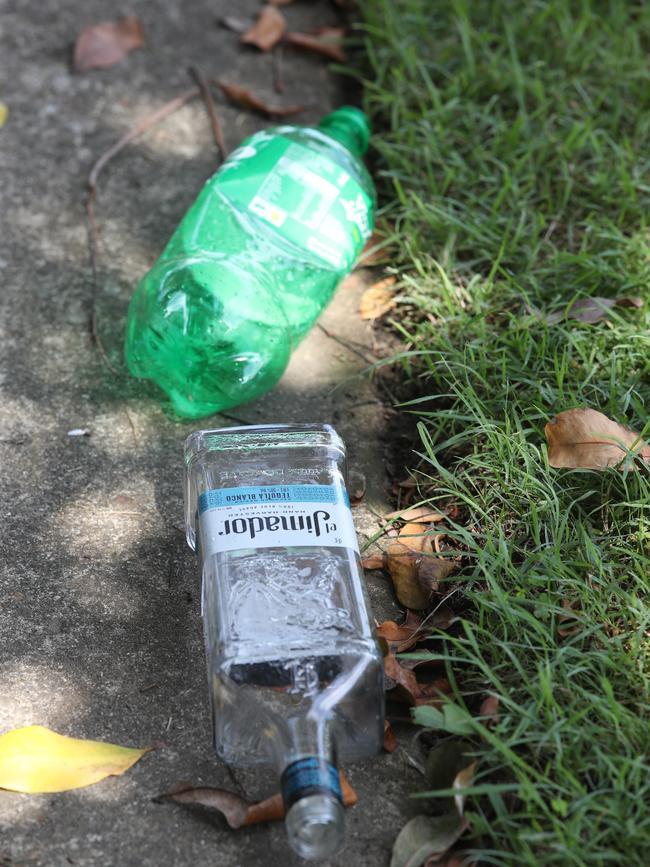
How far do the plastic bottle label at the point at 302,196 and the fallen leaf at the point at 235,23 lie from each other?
1.02 meters

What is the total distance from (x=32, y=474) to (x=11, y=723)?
1.78 ft

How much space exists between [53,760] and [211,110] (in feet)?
6.31

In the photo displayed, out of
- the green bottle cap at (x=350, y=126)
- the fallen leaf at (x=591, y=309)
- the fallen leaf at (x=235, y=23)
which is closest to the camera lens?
the fallen leaf at (x=591, y=309)

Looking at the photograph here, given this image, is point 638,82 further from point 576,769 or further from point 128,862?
point 128,862

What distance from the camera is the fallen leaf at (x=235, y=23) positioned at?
3102mm

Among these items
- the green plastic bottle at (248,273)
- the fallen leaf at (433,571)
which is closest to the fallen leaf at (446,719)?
the fallen leaf at (433,571)

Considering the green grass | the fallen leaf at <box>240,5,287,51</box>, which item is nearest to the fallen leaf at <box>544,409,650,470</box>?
the green grass

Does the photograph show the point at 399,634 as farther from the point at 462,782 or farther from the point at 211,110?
the point at 211,110

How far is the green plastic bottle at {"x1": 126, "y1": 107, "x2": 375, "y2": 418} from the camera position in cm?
208

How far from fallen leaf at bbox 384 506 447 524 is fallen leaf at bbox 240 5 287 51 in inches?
69.4

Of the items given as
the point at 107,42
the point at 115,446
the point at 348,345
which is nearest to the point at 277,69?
the point at 107,42

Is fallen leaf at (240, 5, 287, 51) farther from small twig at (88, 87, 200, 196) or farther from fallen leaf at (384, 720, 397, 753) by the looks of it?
fallen leaf at (384, 720, 397, 753)

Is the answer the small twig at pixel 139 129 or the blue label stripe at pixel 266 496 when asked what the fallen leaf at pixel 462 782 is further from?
the small twig at pixel 139 129

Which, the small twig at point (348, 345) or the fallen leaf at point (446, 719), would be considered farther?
the small twig at point (348, 345)
